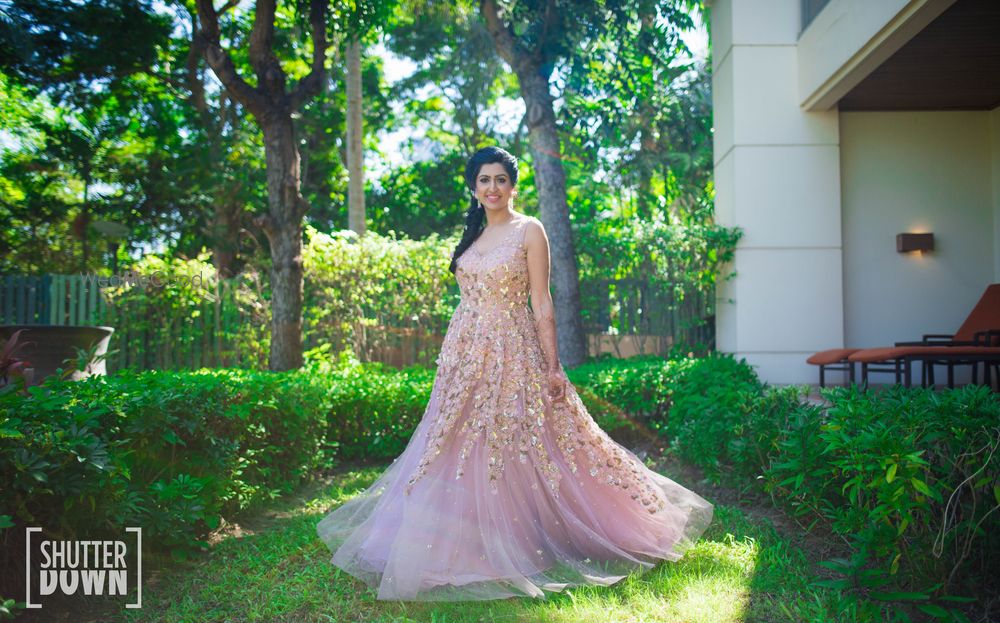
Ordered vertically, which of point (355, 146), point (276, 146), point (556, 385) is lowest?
point (556, 385)

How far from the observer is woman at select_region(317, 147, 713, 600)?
10.1ft

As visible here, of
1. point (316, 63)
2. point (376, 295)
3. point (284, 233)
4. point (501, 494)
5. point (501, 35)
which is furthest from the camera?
point (376, 295)

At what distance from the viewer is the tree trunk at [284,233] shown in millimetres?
6824

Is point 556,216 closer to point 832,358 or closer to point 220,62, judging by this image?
point 832,358

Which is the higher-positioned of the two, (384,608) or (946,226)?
(946,226)

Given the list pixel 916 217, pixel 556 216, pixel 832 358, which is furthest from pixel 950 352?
pixel 556 216

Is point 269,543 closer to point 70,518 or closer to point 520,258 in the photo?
point 70,518

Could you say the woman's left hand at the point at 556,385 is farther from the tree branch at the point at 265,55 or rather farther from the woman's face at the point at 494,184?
the tree branch at the point at 265,55

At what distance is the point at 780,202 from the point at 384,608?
6208mm

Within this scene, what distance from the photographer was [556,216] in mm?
8172

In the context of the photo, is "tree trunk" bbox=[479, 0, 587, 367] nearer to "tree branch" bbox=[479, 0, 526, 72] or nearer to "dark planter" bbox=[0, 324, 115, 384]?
"tree branch" bbox=[479, 0, 526, 72]

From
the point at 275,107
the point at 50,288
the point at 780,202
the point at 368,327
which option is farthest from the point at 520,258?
the point at 50,288

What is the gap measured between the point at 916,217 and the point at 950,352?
2762 mm

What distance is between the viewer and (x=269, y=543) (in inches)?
157
